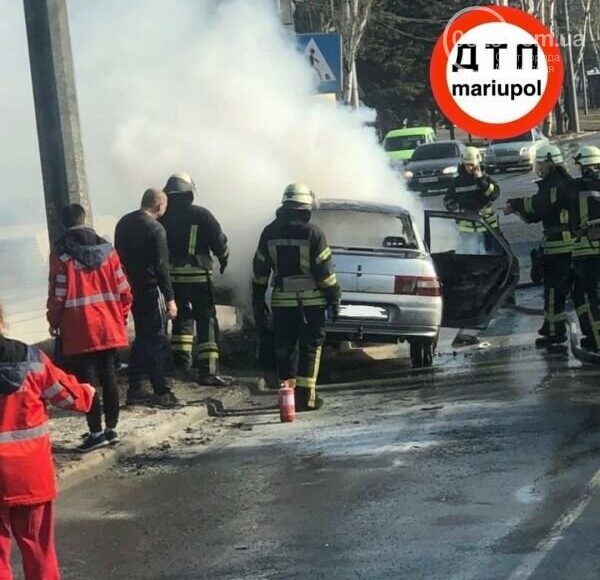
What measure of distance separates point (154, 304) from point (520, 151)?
103ft

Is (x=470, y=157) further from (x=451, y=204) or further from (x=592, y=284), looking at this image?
(x=592, y=284)

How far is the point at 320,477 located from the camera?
7145 millimetres

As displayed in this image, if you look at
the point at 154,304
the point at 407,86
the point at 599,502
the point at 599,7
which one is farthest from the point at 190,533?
the point at 599,7

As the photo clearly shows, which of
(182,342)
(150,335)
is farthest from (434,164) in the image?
(150,335)

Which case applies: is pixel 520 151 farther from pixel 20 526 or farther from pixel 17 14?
pixel 20 526

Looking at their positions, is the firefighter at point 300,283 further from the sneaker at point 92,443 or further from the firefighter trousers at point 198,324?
the sneaker at point 92,443

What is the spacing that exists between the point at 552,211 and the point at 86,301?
5053 millimetres

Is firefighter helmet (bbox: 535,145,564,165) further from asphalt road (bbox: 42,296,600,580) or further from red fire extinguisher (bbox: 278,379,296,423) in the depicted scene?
red fire extinguisher (bbox: 278,379,296,423)

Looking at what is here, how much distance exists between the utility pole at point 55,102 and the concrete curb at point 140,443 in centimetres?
177

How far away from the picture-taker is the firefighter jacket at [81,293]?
793 centimetres

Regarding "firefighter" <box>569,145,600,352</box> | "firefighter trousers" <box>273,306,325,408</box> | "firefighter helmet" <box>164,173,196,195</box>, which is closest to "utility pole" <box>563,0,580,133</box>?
"firefighter" <box>569,145,600,352</box>

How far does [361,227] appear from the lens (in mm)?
11562

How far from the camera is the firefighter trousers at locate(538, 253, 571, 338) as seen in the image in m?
11.6

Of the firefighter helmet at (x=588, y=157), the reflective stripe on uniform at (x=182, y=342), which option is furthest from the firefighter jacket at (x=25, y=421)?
the firefighter helmet at (x=588, y=157)
